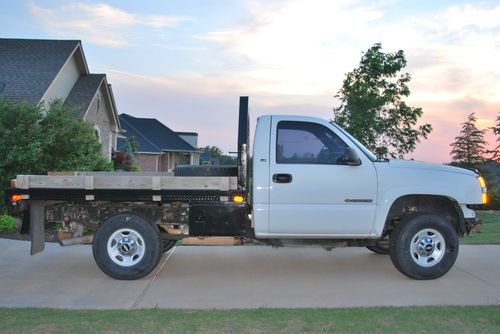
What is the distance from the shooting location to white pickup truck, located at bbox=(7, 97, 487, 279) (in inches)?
275

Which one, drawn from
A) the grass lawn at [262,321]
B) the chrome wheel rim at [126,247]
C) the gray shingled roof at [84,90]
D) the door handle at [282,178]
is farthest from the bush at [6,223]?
the gray shingled roof at [84,90]

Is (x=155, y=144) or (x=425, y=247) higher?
(x=155, y=144)

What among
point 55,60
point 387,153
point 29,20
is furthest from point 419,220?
point 55,60

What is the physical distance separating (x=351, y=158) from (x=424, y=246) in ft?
5.02

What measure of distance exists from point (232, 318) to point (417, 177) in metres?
3.23

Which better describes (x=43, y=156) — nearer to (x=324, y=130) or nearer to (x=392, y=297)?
(x=324, y=130)

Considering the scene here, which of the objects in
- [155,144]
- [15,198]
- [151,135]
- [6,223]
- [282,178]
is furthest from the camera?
[151,135]

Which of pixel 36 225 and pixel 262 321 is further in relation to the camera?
pixel 36 225

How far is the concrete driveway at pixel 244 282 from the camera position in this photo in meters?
6.16

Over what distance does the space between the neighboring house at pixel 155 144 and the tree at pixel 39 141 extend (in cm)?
2549

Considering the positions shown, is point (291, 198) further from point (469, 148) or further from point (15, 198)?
point (469, 148)

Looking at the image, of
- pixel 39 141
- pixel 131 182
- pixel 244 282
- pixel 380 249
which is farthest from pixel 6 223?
pixel 380 249

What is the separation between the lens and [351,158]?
695cm

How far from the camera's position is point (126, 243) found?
711 cm
